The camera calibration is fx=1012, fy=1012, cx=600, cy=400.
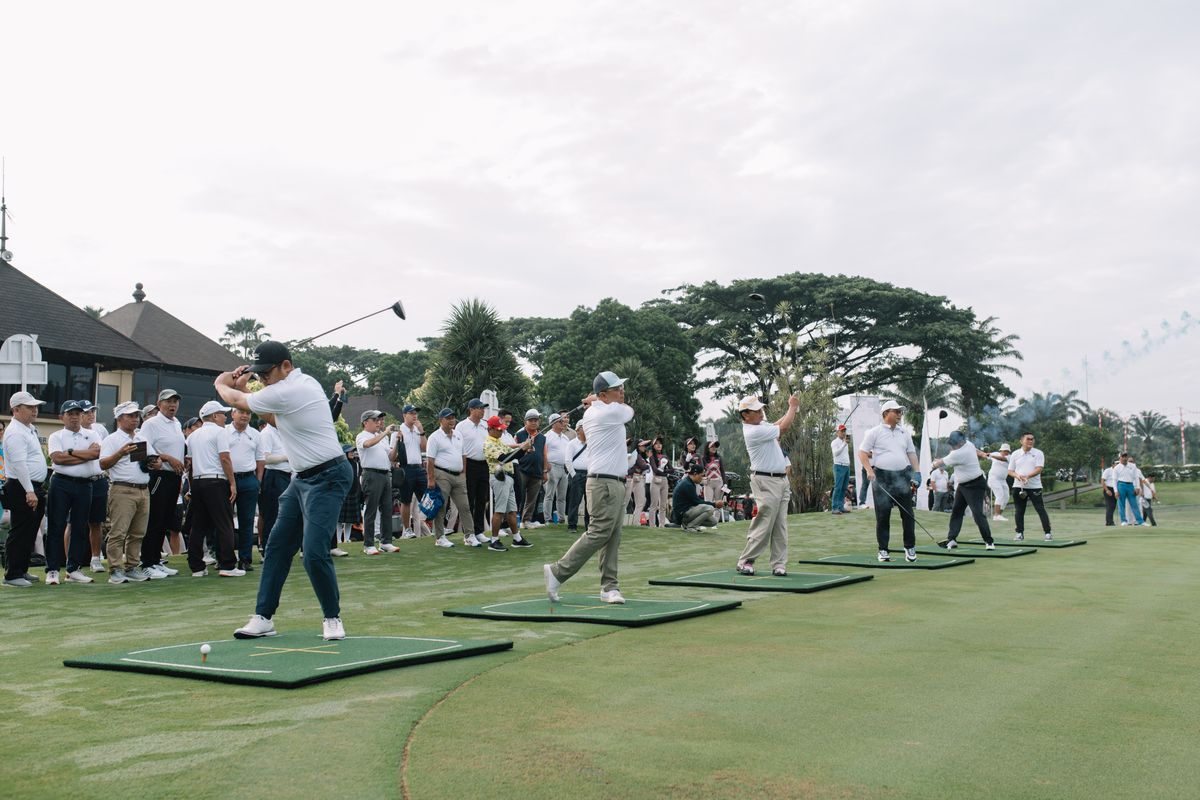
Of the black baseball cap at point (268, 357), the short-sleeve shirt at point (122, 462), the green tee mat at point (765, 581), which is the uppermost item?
the black baseball cap at point (268, 357)

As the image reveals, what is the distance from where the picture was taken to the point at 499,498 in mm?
15977

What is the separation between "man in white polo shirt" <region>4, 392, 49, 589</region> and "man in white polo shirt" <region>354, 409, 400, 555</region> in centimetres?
463

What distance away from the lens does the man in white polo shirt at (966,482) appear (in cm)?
1566

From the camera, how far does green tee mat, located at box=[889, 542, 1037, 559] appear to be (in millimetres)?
15000

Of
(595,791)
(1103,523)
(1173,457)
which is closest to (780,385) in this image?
(1103,523)

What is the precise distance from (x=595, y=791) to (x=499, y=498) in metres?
12.3

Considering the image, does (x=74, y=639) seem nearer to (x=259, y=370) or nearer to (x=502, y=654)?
(x=259, y=370)

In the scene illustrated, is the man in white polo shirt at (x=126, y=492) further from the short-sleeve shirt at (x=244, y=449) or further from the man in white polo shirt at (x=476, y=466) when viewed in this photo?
the man in white polo shirt at (x=476, y=466)

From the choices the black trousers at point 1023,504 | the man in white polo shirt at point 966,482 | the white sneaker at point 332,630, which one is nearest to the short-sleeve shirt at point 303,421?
the white sneaker at point 332,630

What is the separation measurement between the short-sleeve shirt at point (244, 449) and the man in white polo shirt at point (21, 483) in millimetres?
2053

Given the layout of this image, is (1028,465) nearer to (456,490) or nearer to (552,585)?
(456,490)

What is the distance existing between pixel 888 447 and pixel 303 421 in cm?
905

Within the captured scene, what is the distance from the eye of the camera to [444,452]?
15.4 m

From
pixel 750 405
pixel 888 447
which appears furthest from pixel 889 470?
pixel 750 405
